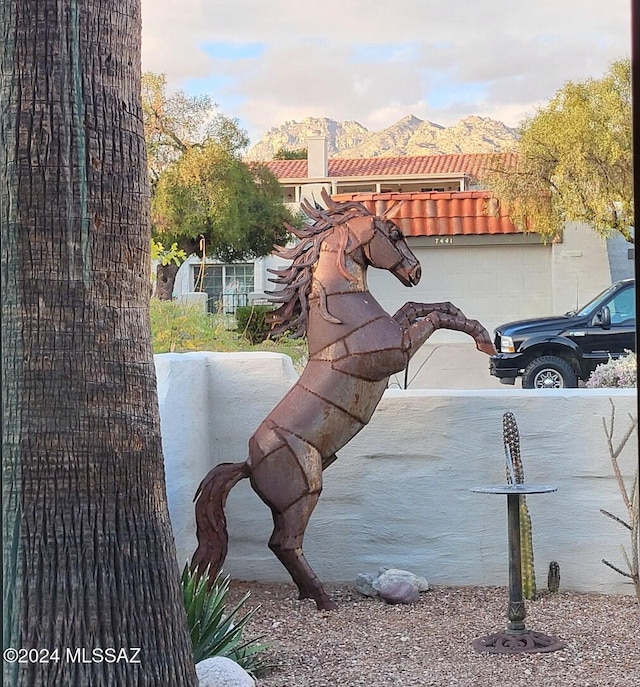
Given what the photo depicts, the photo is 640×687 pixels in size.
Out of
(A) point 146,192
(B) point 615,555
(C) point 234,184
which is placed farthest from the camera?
(C) point 234,184

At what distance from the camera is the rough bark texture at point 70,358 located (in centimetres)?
287

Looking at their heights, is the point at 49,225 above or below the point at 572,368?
above

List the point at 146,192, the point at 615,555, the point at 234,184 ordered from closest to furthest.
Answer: the point at 146,192
the point at 615,555
the point at 234,184

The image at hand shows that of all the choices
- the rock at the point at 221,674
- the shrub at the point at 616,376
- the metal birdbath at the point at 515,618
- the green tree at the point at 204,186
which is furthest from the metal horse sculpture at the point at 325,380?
the green tree at the point at 204,186

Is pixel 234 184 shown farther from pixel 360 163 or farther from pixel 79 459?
pixel 79 459

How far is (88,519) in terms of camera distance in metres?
2.91

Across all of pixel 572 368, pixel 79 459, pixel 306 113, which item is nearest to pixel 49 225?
pixel 79 459

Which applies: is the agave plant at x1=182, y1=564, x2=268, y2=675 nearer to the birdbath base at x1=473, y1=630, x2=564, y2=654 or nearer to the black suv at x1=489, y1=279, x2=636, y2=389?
the birdbath base at x1=473, y1=630, x2=564, y2=654

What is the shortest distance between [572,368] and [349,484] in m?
9.05

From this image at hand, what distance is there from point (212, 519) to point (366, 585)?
104cm

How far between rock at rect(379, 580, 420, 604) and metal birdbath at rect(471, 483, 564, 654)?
0.87m

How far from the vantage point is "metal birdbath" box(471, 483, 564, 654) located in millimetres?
4594

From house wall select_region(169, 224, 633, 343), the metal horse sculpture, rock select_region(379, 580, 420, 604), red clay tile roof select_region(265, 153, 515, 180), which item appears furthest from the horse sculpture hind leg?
red clay tile roof select_region(265, 153, 515, 180)

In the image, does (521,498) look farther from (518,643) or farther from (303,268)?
(303,268)
